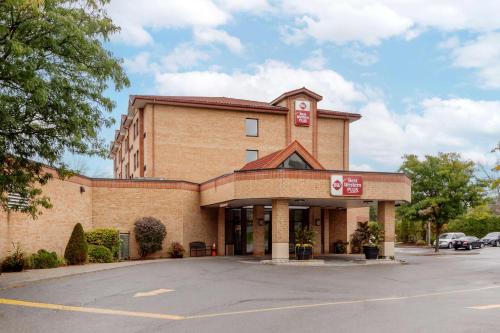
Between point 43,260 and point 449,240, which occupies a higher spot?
point 43,260

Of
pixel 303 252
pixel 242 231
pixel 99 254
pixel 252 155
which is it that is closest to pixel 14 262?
pixel 99 254

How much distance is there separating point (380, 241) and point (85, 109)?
2115 centimetres

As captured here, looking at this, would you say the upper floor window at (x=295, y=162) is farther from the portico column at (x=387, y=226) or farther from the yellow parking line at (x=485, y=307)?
the yellow parking line at (x=485, y=307)

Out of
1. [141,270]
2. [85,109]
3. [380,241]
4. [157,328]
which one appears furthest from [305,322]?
[380,241]

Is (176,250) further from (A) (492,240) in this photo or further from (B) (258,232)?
(A) (492,240)

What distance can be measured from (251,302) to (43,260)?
45.0 feet

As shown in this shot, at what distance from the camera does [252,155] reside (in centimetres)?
4238

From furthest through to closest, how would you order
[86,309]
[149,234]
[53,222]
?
1. [149,234]
2. [53,222]
3. [86,309]

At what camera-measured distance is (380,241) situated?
32.4 meters

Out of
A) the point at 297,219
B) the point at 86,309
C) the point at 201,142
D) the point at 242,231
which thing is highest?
the point at 201,142

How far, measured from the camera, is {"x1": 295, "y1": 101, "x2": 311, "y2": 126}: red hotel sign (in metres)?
43.2

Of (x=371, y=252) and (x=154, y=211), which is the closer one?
(x=371, y=252)

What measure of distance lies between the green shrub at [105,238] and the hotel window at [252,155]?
13.3m

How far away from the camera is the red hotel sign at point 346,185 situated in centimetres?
2995
